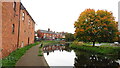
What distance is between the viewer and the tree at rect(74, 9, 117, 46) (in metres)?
18.7

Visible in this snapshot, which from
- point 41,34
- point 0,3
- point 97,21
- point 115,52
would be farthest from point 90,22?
point 41,34

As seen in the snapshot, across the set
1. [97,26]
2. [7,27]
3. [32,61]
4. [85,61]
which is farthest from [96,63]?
[7,27]

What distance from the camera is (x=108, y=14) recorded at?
19.3 metres

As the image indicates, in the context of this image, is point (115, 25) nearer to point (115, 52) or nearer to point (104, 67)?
point (115, 52)

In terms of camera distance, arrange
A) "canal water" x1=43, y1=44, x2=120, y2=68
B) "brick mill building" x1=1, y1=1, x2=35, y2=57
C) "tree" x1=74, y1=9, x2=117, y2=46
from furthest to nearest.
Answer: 1. "tree" x1=74, y1=9, x2=117, y2=46
2. "canal water" x1=43, y1=44, x2=120, y2=68
3. "brick mill building" x1=1, y1=1, x2=35, y2=57

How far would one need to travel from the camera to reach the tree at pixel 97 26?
Result: 1867cm

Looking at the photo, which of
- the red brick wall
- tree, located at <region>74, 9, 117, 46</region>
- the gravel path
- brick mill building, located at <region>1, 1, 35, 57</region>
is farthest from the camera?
tree, located at <region>74, 9, 117, 46</region>

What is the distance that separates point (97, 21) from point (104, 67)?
10333mm

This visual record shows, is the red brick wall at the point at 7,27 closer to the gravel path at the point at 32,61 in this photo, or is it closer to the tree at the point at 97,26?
the gravel path at the point at 32,61

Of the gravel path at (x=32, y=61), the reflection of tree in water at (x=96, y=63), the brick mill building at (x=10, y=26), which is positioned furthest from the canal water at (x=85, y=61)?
the brick mill building at (x=10, y=26)

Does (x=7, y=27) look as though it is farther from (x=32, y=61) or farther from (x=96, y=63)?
(x=96, y=63)

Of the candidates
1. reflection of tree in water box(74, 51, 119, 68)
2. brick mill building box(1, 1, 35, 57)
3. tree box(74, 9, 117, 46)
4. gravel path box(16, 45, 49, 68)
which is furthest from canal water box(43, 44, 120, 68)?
tree box(74, 9, 117, 46)

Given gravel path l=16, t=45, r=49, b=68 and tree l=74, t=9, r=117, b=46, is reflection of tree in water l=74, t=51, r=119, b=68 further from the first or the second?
tree l=74, t=9, r=117, b=46

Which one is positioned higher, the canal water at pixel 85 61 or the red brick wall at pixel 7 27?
the red brick wall at pixel 7 27
